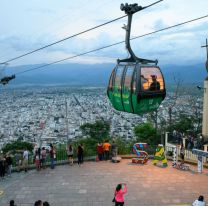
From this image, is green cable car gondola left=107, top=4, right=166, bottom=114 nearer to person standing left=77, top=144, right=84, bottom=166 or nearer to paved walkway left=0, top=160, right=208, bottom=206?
paved walkway left=0, top=160, right=208, bottom=206

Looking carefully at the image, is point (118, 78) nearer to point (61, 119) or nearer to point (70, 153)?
point (70, 153)

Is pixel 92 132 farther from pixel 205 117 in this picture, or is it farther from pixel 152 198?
pixel 152 198

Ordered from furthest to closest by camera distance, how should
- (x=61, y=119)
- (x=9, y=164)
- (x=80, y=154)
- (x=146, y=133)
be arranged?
(x=61, y=119) → (x=146, y=133) → (x=80, y=154) → (x=9, y=164)

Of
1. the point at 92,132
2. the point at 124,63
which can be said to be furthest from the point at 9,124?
the point at 124,63

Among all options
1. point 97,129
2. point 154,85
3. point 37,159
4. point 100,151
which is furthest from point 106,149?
point 97,129

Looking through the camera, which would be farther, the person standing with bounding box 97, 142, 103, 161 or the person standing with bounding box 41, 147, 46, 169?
the person standing with bounding box 97, 142, 103, 161

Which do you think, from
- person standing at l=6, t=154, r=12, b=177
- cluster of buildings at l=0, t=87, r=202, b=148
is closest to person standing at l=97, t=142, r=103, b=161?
person standing at l=6, t=154, r=12, b=177
